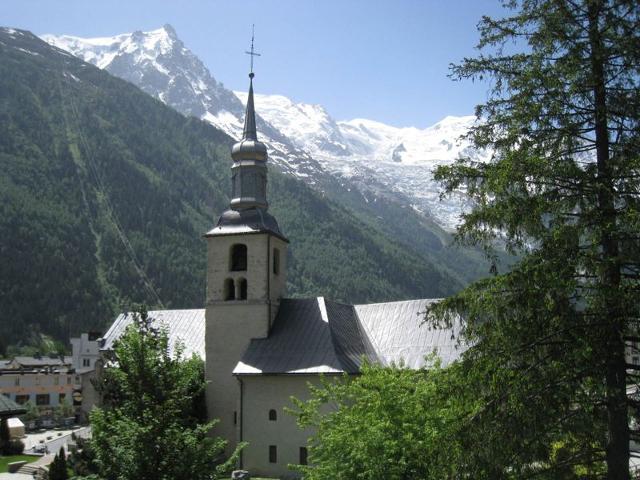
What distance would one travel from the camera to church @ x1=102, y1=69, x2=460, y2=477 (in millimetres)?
37438

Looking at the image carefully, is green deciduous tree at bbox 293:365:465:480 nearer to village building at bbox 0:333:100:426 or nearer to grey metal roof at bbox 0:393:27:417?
grey metal roof at bbox 0:393:27:417

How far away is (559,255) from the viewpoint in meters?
13.0

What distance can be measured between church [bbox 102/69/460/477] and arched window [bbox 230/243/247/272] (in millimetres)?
66

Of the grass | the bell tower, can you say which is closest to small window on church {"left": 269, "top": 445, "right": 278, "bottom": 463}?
the bell tower

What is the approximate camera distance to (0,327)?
147 metres

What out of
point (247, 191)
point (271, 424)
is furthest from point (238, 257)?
point (271, 424)

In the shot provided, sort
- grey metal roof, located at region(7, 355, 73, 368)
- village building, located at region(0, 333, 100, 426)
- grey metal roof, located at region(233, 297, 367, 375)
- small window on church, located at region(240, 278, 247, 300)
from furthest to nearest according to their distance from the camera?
grey metal roof, located at region(7, 355, 73, 368)
village building, located at region(0, 333, 100, 426)
small window on church, located at region(240, 278, 247, 300)
grey metal roof, located at region(233, 297, 367, 375)

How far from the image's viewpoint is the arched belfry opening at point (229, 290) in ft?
137

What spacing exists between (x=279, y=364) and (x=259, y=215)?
9114 mm

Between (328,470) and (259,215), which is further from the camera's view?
(259,215)

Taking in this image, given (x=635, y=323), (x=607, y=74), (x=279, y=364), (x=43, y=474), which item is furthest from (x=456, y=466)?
(x=43, y=474)

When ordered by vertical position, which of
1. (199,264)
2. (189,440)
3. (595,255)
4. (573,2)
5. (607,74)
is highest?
(199,264)

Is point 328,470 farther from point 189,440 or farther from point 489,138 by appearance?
point 489,138

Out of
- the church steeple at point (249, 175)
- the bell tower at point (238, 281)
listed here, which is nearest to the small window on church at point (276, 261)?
the bell tower at point (238, 281)
